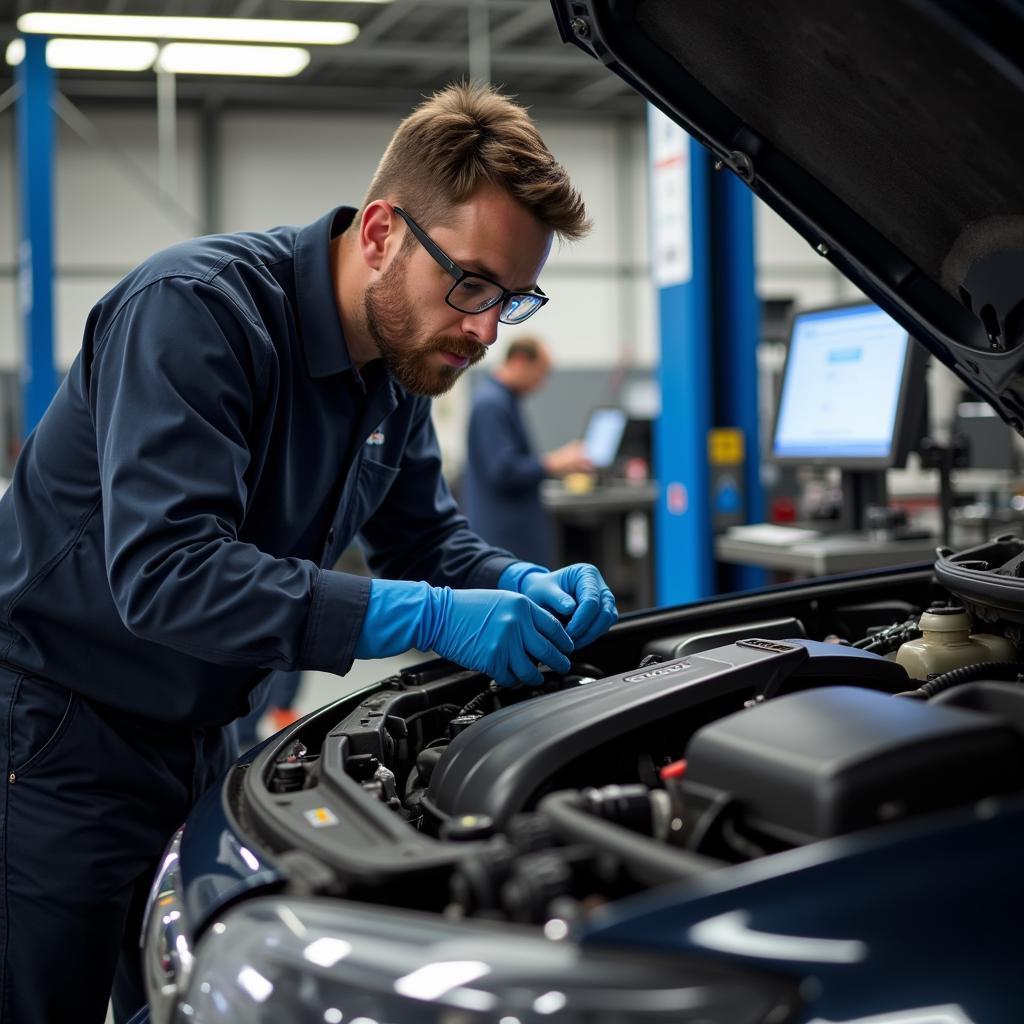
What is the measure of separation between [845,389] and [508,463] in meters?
2.38

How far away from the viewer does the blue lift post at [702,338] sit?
146 inches

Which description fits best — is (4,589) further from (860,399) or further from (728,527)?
(728,527)

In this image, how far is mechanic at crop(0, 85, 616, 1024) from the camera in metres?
1.29

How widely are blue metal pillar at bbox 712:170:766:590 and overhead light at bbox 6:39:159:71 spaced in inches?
163

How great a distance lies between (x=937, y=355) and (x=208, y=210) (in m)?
10.1

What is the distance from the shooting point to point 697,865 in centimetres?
81

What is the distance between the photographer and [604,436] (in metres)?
7.50

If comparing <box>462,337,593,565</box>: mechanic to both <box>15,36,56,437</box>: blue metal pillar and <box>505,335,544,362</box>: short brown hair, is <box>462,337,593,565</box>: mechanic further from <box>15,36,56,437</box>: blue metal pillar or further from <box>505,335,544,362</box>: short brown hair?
<box>15,36,56,437</box>: blue metal pillar

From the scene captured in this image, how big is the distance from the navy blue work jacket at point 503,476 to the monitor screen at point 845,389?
206 cm

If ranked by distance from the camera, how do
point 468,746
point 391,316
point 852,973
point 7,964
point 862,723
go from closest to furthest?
point 852,973, point 862,723, point 468,746, point 7,964, point 391,316

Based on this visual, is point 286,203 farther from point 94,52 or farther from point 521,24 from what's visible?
point 94,52

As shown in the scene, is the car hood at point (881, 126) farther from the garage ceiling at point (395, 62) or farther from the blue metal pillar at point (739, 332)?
the garage ceiling at point (395, 62)

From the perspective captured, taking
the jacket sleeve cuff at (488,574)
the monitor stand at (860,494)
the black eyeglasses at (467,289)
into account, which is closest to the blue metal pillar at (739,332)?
the monitor stand at (860,494)

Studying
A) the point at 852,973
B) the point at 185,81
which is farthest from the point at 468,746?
the point at 185,81
